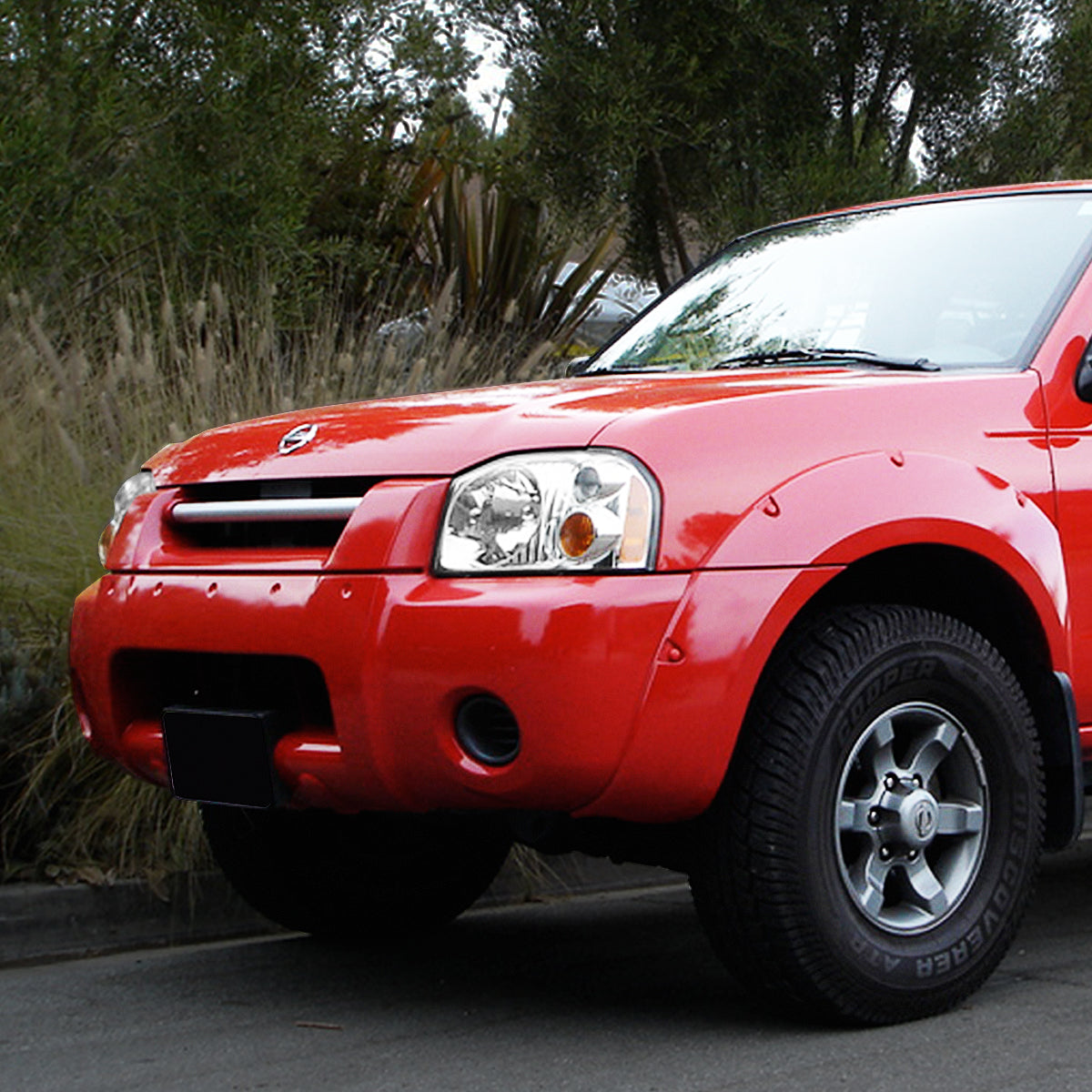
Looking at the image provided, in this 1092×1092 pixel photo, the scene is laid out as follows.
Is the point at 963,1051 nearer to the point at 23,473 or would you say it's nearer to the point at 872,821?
the point at 872,821

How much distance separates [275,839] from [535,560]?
1.49 meters

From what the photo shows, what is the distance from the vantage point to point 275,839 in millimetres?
5113

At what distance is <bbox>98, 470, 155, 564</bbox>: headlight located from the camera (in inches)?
189

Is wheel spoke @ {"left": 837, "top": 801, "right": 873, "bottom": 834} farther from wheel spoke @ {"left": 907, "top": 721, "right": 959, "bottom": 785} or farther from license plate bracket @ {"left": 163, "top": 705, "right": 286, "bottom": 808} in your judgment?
license plate bracket @ {"left": 163, "top": 705, "right": 286, "bottom": 808}

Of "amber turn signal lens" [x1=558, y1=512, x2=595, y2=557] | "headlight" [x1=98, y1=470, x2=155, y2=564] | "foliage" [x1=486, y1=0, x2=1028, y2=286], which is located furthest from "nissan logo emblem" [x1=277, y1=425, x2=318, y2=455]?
"foliage" [x1=486, y1=0, x2=1028, y2=286]

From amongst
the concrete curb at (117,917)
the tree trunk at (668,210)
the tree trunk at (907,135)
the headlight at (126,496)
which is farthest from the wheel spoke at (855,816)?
the tree trunk at (907,135)

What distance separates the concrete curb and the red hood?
4.52ft

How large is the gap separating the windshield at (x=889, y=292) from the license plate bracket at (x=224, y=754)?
63.2 inches

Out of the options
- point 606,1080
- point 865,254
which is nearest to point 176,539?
point 606,1080

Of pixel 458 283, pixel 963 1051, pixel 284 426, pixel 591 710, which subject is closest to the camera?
pixel 591 710

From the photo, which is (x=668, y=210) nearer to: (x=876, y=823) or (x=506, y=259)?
(x=506, y=259)

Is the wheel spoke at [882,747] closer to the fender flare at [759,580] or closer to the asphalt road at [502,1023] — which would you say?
the fender flare at [759,580]

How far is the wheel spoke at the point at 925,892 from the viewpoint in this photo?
4309mm

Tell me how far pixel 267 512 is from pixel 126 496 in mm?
665
